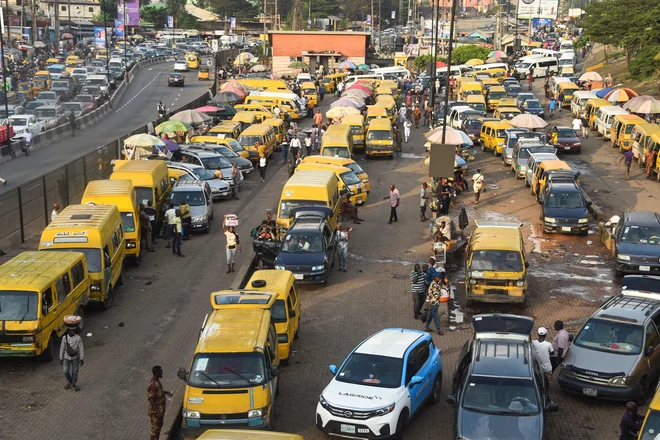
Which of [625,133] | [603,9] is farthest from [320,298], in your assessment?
[603,9]

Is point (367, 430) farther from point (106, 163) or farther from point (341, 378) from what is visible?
point (106, 163)

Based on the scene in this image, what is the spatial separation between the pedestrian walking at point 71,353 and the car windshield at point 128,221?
29.7 ft

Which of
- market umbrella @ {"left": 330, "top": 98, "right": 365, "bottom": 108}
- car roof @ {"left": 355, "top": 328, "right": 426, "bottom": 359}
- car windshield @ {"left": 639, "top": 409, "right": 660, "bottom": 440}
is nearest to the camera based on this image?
car windshield @ {"left": 639, "top": 409, "right": 660, "bottom": 440}

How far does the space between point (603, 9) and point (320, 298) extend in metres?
60.2

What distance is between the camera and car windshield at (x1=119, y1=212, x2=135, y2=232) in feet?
88.0

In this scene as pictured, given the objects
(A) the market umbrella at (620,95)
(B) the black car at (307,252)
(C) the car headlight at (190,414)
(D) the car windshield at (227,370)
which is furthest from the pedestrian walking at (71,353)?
(A) the market umbrella at (620,95)

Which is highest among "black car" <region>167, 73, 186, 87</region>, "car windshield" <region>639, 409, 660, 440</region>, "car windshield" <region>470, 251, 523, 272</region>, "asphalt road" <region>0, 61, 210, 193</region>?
"car windshield" <region>639, 409, 660, 440</region>

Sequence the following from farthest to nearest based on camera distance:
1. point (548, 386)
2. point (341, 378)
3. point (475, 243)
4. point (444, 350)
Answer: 1. point (475, 243)
2. point (444, 350)
3. point (548, 386)
4. point (341, 378)

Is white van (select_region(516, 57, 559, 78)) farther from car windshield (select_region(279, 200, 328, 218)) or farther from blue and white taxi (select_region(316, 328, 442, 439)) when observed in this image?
blue and white taxi (select_region(316, 328, 442, 439))

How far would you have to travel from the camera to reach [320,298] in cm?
2428

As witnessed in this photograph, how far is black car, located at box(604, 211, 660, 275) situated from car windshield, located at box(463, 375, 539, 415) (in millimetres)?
11304

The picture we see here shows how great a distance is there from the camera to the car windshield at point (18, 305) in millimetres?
18625

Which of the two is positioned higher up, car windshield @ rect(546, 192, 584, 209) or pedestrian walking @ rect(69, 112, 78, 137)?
car windshield @ rect(546, 192, 584, 209)

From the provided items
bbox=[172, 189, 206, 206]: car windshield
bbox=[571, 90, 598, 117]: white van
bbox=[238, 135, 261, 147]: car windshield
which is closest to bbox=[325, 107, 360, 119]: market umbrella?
bbox=[238, 135, 261, 147]: car windshield
